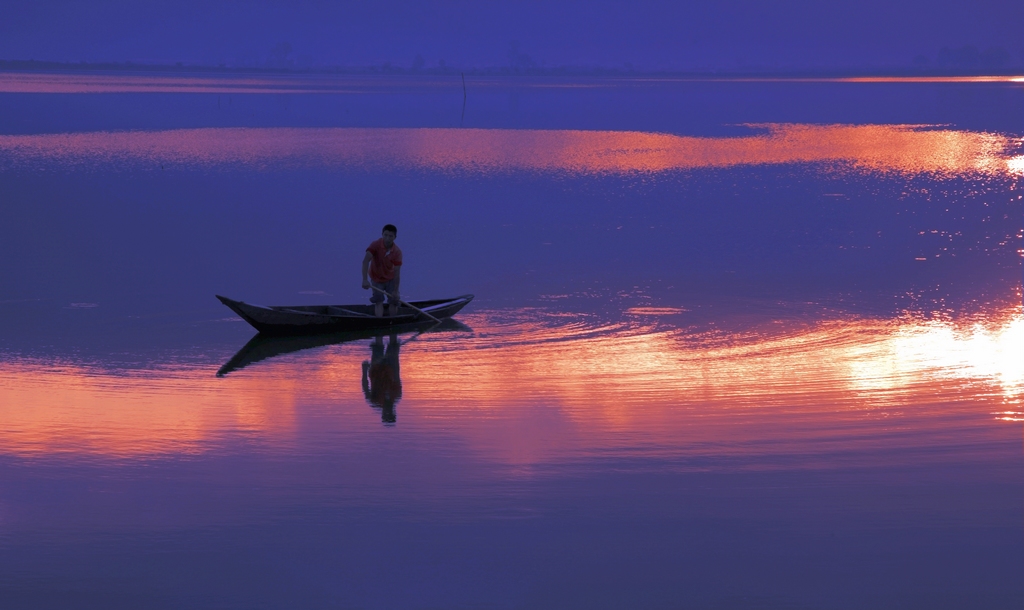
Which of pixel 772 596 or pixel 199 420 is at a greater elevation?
pixel 199 420

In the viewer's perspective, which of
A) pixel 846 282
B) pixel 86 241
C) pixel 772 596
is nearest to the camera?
pixel 772 596

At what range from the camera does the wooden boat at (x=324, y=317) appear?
1145 centimetres

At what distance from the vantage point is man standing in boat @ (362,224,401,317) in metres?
12.1

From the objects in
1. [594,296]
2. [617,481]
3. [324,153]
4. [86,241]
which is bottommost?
[617,481]

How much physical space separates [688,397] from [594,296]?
4409 millimetres

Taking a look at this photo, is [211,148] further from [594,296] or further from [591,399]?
[591,399]

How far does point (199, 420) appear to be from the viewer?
29.1 feet

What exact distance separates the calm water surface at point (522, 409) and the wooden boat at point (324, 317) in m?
0.17

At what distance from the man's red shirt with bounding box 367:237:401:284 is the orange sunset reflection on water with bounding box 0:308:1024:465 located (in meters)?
0.84

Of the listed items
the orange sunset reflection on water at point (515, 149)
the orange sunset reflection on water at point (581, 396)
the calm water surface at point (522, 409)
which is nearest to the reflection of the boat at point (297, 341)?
the calm water surface at point (522, 409)

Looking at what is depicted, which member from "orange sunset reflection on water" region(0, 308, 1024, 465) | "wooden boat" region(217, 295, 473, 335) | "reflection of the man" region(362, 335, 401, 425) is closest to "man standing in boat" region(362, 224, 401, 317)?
"wooden boat" region(217, 295, 473, 335)

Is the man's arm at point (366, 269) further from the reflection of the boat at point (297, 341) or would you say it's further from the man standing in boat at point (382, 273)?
the reflection of the boat at point (297, 341)

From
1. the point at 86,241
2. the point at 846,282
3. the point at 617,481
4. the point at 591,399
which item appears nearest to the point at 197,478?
the point at 617,481

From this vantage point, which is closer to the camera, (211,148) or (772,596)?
(772,596)
